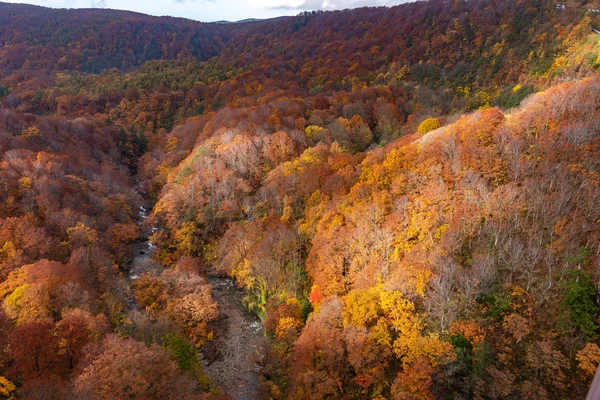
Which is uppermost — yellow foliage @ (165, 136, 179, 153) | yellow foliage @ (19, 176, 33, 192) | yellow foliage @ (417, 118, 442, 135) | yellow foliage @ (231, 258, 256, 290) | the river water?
yellow foliage @ (417, 118, 442, 135)

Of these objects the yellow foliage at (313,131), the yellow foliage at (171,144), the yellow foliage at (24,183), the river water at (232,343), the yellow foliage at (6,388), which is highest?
the yellow foliage at (313,131)

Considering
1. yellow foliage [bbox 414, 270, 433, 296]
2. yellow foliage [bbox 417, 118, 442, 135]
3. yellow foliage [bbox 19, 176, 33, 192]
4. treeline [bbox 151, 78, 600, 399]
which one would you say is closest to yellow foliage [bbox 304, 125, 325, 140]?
yellow foliage [bbox 417, 118, 442, 135]

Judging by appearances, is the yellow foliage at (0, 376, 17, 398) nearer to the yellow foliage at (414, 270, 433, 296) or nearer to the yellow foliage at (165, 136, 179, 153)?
the yellow foliage at (414, 270, 433, 296)

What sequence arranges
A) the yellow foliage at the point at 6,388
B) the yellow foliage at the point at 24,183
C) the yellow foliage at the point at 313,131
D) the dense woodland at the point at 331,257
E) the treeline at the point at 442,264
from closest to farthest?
1. the yellow foliage at the point at 6,388
2. the dense woodland at the point at 331,257
3. the treeline at the point at 442,264
4. the yellow foliage at the point at 24,183
5. the yellow foliage at the point at 313,131

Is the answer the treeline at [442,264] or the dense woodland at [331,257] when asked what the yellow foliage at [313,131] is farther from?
the treeline at [442,264]

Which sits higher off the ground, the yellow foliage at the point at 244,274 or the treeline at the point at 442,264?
the treeline at the point at 442,264

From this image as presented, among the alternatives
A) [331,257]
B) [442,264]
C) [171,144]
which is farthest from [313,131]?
[442,264]

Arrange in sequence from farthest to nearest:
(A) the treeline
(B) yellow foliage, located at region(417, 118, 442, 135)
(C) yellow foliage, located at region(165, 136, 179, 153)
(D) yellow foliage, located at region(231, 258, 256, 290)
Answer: (C) yellow foliage, located at region(165, 136, 179, 153), (B) yellow foliage, located at region(417, 118, 442, 135), (D) yellow foliage, located at region(231, 258, 256, 290), (A) the treeline

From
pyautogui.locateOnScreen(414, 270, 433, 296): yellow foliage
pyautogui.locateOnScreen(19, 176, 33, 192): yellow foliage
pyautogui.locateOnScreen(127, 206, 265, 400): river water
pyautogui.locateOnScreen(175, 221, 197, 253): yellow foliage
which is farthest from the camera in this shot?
pyautogui.locateOnScreen(175, 221, 197, 253): yellow foliage

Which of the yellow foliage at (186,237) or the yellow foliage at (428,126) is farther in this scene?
the yellow foliage at (428,126)

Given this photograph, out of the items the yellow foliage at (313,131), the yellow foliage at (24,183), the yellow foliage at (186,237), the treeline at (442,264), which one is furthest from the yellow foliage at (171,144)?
the treeline at (442,264)

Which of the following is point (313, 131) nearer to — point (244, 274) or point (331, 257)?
point (244, 274)

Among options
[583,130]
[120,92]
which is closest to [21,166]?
[583,130]
